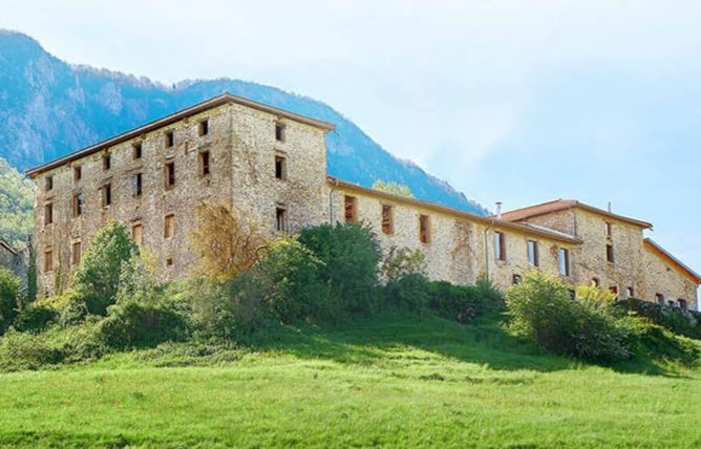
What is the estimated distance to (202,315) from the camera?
51219mm

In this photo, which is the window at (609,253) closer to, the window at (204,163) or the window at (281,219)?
the window at (281,219)

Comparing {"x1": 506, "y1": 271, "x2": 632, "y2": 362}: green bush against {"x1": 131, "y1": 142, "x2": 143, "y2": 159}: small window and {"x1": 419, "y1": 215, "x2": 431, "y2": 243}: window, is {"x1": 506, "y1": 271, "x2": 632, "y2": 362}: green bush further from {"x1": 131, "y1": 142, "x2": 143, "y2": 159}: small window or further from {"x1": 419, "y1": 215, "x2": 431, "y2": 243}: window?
{"x1": 131, "y1": 142, "x2": 143, "y2": 159}: small window

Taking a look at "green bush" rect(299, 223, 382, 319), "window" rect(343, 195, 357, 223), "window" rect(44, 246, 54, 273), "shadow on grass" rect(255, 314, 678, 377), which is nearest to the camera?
"shadow on grass" rect(255, 314, 678, 377)

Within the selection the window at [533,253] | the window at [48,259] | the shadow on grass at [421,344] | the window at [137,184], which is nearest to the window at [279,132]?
the window at [137,184]

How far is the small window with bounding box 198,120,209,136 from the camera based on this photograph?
200 feet

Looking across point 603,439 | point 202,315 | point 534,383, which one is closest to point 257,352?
point 202,315

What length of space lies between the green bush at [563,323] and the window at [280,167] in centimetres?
1409

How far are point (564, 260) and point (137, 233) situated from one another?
28291mm

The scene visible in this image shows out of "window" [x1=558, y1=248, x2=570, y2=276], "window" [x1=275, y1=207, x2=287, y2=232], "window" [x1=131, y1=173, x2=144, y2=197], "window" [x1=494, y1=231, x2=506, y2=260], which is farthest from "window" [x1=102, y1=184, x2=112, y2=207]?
"window" [x1=558, y1=248, x2=570, y2=276]

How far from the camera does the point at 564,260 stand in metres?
77.1

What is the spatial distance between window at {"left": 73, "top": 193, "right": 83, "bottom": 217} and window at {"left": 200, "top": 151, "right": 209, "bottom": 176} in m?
10.4

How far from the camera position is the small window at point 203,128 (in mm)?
60891

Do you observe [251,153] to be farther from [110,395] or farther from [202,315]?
[110,395]

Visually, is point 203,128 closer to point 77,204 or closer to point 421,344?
point 77,204
